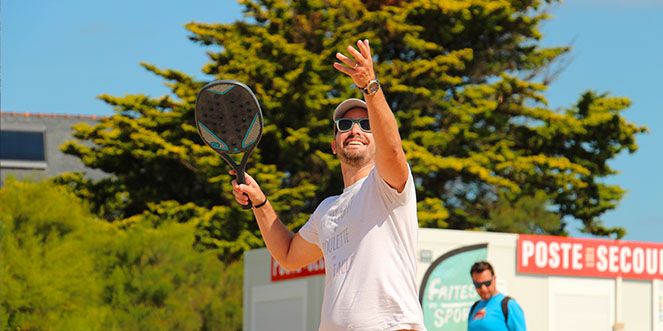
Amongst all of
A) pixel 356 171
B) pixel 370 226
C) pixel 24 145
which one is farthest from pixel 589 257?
pixel 24 145

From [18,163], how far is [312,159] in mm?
14921

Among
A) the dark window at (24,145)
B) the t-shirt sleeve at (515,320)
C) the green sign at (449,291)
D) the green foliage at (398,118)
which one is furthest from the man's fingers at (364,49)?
the dark window at (24,145)

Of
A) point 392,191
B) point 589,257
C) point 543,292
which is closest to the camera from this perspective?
point 392,191

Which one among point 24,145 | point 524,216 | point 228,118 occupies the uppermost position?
point 24,145

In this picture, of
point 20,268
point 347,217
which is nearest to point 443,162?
point 20,268

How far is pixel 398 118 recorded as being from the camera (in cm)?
3141

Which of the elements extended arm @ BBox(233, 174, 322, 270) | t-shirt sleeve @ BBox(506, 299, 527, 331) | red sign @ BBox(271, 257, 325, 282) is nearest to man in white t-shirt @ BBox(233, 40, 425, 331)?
extended arm @ BBox(233, 174, 322, 270)

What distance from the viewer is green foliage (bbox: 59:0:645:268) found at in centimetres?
3091

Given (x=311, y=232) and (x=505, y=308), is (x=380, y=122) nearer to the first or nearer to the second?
(x=311, y=232)

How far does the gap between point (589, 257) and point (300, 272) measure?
132 inches

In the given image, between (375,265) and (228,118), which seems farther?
(228,118)

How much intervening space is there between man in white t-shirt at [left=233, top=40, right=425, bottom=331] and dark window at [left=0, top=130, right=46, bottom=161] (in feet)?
127

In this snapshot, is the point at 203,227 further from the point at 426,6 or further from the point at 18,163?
the point at 18,163

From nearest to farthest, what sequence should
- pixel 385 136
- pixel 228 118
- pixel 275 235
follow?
pixel 385 136 < pixel 275 235 < pixel 228 118
